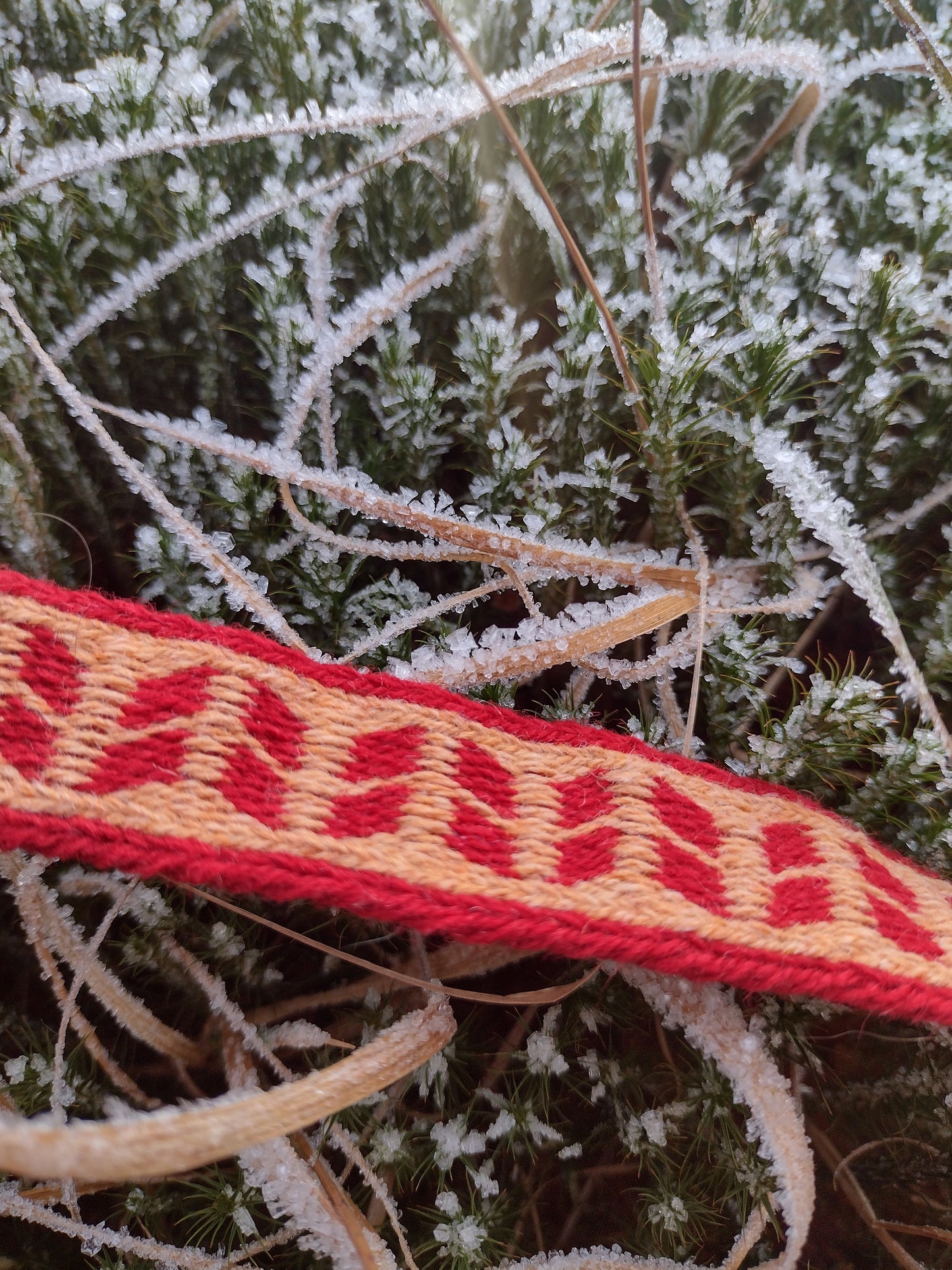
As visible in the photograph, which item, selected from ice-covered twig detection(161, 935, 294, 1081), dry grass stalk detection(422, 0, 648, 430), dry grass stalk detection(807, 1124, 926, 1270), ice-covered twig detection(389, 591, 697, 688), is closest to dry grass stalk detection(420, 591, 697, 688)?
ice-covered twig detection(389, 591, 697, 688)

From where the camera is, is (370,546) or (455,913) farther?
(370,546)

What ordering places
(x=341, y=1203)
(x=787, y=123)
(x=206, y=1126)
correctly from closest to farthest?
(x=206, y=1126) < (x=341, y=1203) < (x=787, y=123)

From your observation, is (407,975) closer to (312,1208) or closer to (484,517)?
(312,1208)

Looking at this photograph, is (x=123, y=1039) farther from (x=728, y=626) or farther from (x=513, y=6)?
(x=513, y=6)

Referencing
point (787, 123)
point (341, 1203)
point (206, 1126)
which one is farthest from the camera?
point (787, 123)

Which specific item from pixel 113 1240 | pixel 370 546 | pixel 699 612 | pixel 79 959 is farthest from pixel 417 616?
pixel 113 1240

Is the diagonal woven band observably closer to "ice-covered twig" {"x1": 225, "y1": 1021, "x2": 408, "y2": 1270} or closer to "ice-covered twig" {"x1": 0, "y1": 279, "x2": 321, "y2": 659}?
"ice-covered twig" {"x1": 0, "y1": 279, "x2": 321, "y2": 659}
